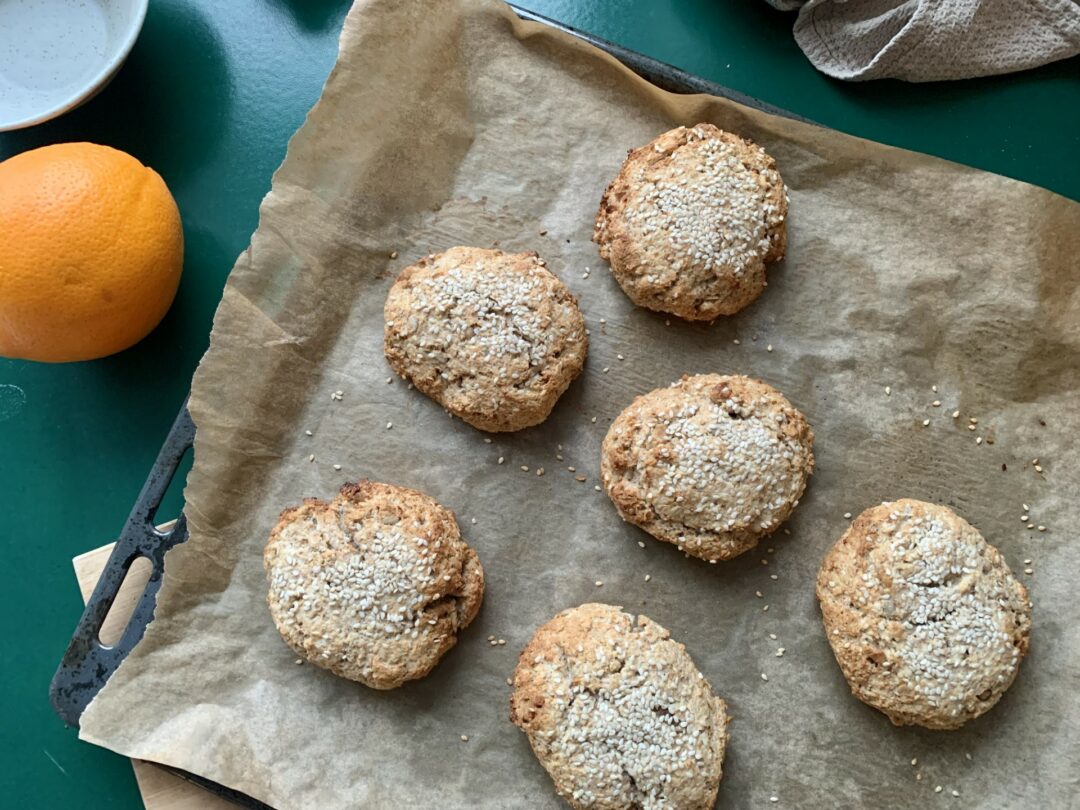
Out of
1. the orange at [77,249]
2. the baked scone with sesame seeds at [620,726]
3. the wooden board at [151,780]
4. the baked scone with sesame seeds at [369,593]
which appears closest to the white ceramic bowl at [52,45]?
the orange at [77,249]

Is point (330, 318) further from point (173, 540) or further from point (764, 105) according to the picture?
point (764, 105)

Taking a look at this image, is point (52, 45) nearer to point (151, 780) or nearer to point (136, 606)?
point (136, 606)

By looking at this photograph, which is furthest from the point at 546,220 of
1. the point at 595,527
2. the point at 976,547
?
the point at 976,547

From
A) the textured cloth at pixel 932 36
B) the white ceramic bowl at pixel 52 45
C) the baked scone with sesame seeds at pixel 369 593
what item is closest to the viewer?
the baked scone with sesame seeds at pixel 369 593

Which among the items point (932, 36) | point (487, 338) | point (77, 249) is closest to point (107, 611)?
point (77, 249)

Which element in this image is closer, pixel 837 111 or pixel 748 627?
pixel 748 627

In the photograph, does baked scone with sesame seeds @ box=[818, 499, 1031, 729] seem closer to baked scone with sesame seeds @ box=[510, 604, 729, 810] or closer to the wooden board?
baked scone with sesame seeds @ box=[510, 604, 729, 810]

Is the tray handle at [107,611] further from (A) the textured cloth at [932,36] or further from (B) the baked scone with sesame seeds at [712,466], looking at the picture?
(A) the textured cloth at [932,36]
